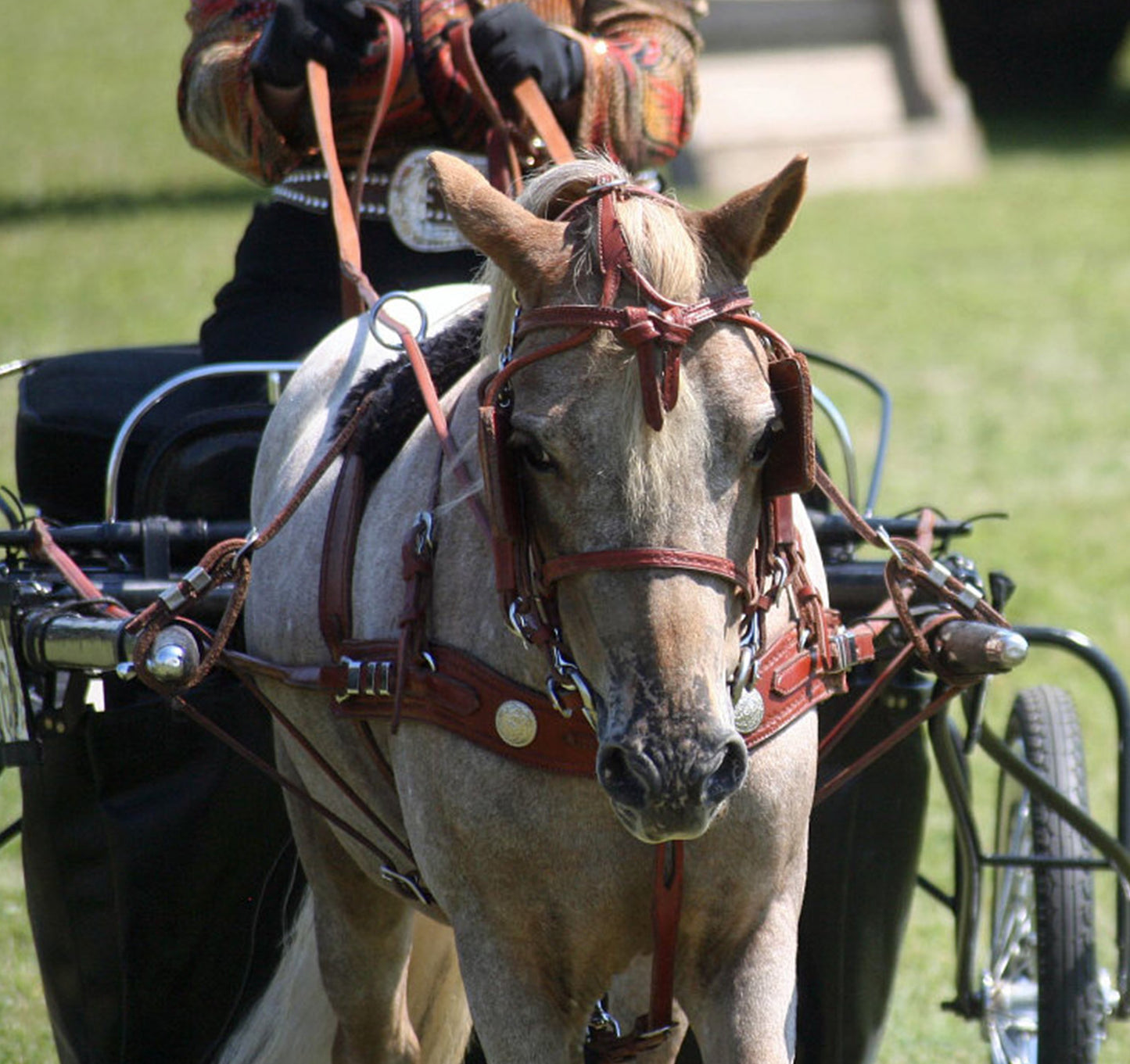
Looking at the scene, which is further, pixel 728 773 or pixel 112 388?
pixel 112 388

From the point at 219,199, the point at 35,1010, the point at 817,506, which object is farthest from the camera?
the point at 219,199

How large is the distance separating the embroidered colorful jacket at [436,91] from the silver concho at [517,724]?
1.38 m

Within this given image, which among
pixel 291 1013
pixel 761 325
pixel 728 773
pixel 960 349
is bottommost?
pixel 960 349

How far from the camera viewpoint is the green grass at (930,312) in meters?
5.55

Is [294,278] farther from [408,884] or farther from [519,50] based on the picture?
[408,884]

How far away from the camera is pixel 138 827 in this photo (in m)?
3.19

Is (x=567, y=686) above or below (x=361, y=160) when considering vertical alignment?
below

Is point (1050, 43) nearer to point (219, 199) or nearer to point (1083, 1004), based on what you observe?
point (219, 199)

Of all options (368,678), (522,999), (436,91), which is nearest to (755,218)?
(368,678)

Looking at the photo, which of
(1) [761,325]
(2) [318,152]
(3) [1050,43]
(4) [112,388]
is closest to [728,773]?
(1) [761,325]

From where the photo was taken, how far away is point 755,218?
2.12m

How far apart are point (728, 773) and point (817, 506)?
1.60 meters

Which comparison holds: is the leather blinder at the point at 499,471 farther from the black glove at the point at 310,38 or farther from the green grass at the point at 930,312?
the green grass at the point at 930,312

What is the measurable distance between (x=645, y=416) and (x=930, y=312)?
10786 millimetres
